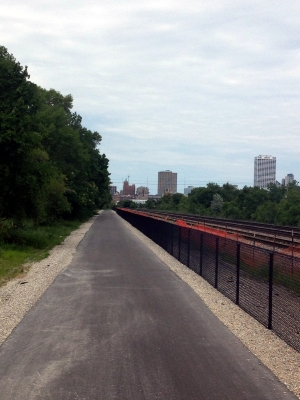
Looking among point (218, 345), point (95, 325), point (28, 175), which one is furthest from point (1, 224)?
point (218, 345)

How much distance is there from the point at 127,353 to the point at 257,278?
3.80 m

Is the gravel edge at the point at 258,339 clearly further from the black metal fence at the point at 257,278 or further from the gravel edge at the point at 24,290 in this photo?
the gravel edge at the point at 24,290

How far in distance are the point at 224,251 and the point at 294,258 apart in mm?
4607

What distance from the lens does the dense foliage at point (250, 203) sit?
58.2 metres

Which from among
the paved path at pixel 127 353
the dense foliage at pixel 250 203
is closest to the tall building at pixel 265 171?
the dense foliage at pixel 250 203

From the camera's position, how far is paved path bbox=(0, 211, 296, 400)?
5641mm

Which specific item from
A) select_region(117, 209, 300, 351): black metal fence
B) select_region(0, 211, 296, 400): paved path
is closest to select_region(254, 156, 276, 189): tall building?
select_region(117, 209, 300, 351): black metal fence

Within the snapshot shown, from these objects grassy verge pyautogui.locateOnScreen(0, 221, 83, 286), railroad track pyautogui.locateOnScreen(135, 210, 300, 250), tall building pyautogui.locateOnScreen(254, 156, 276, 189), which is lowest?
grassy verge pyautogui.locateOnScreen(0, 221, 83, 286)

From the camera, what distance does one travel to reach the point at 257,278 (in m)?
9.84

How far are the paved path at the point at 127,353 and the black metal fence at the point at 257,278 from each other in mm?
930

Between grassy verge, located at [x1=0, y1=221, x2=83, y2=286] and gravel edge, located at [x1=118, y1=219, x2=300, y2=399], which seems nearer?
gravel edge, located at [x1=118, y1=219, x2=300, y2=399]

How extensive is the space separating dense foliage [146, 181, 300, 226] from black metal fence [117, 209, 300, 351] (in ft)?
123

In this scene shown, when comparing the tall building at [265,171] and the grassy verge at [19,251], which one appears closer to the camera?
the grassy verge at [19,251]

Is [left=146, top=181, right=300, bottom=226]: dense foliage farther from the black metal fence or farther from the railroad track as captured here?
the black metal fence
